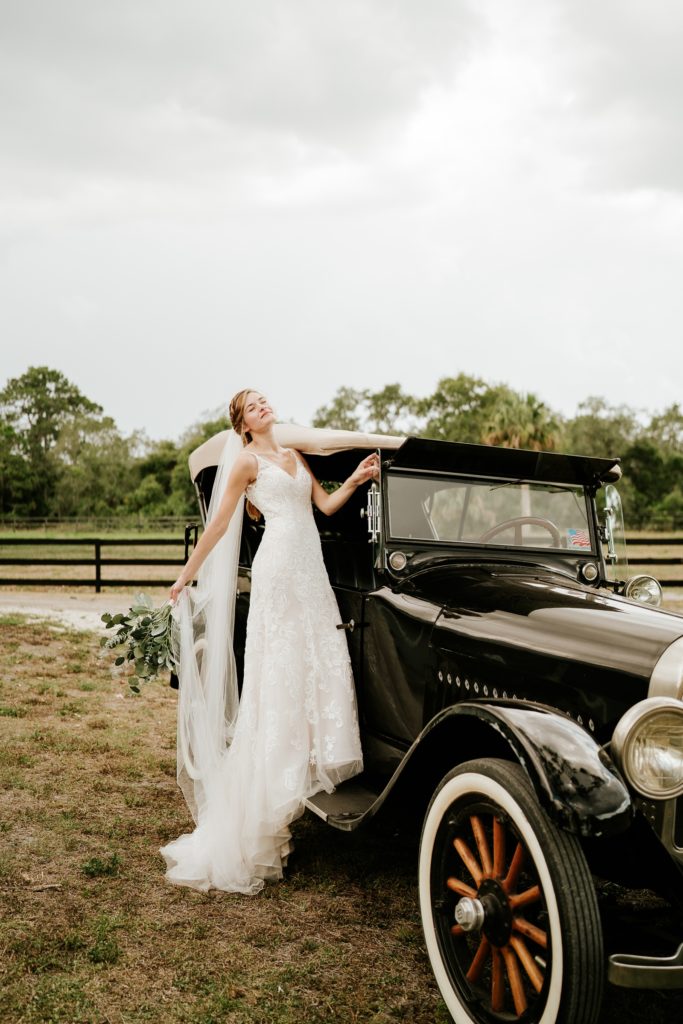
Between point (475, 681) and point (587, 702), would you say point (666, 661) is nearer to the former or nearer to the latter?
point (587, 702)

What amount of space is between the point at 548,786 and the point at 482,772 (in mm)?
335

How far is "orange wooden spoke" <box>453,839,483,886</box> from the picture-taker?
259cm

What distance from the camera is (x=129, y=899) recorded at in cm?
360

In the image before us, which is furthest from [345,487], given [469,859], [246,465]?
[469,859]

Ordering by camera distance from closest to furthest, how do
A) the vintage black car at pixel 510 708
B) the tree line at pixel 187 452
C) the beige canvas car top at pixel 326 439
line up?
the vintage black car at pixel 510 708 → the beige canvas car top at pixel 326 439 → the tree line at pixel 187 452

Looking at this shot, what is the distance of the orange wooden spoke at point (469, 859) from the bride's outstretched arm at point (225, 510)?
2039 mm

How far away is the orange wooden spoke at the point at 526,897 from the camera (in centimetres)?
235

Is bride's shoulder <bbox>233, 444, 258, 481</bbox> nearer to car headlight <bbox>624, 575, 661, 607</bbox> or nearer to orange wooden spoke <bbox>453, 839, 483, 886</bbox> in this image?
car headlight <bbox>624, 575, 661, 607</bbox>

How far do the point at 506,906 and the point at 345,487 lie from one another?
7.48 feet

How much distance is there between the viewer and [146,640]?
4.51 meters

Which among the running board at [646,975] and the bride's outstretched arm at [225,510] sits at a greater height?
the bride's outstretched arm at [225,510]

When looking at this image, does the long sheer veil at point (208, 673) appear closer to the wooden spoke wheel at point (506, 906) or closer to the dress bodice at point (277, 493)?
the dress bodice at point (277, 493)

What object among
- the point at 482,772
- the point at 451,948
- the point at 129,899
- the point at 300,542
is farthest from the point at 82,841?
the point at 482,772

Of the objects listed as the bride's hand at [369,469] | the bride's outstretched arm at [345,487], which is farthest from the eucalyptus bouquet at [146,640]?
the bride's hand at [369,469]
